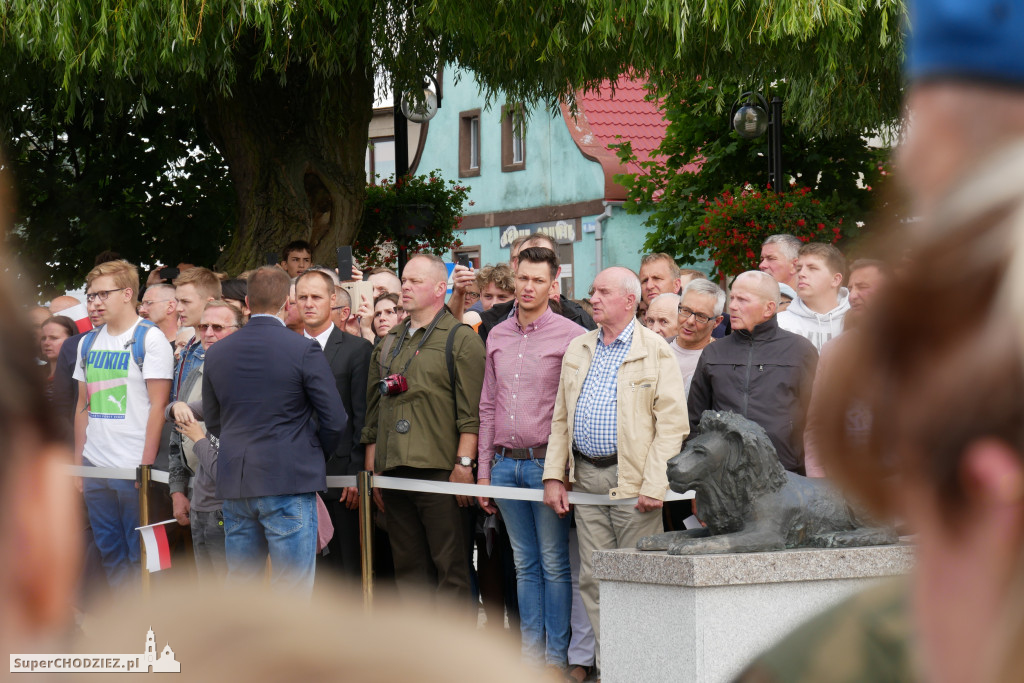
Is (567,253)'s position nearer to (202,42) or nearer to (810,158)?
(810,158)

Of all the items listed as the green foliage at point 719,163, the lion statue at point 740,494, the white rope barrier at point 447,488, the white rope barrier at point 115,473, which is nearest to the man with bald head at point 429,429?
the white rope barrier at point 447,488

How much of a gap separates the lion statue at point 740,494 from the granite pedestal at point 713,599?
0.27ft

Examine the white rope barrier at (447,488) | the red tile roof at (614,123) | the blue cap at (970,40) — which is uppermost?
the red tile roof at (614,123)

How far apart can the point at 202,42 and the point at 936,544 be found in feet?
30.2

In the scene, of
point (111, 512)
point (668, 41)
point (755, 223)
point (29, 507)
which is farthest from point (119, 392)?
point (755, 223)

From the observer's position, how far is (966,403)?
1.58 feet

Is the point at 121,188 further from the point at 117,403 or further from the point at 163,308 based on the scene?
the point at 117,403

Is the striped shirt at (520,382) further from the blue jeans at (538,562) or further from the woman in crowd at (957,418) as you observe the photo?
the woman in crowd at (957,418)

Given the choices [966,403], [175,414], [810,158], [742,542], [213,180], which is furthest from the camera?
[810,158]

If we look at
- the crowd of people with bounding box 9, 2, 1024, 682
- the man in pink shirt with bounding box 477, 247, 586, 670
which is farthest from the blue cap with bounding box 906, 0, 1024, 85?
the man in pink shirt with bounding box 477, 247, 586, 670

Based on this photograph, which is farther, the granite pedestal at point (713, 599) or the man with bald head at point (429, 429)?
the man with bald head at point (429, 429)

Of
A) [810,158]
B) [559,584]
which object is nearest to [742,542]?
[559,584]

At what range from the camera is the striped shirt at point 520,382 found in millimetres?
7027

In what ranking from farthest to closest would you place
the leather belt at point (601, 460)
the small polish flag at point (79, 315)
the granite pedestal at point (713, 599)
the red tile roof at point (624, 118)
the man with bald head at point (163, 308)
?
the red tile roof at point (624, 118)
the small polish flag at point (79, 315)
the man with bald head at point (163, 308)
the leather belt at point (601, 460)
the granite pedestal at point (713, 599)
